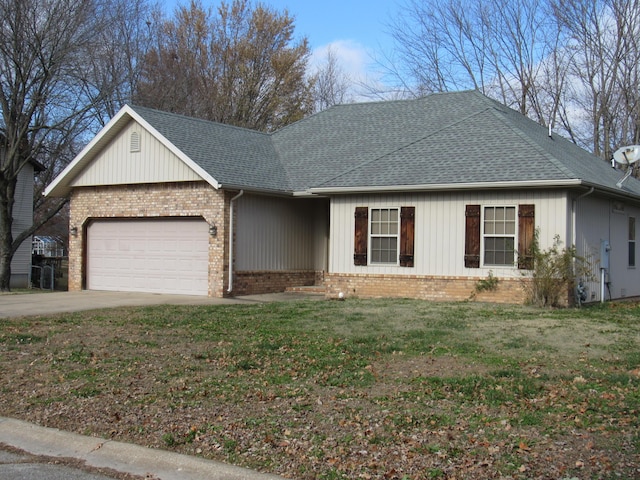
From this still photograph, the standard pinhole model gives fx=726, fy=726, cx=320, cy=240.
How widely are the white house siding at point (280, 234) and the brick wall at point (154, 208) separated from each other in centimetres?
57

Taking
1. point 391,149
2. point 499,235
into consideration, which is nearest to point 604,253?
point 499,235

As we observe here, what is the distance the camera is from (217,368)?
9211 millimetres

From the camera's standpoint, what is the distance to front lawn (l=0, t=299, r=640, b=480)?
19.7 feet

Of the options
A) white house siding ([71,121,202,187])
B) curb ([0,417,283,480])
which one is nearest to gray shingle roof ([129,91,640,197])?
white house siding ([71,121,202,187])

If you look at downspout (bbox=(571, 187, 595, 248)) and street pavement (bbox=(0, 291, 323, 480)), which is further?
downspout (bbox=(571, 187, 595, 248))

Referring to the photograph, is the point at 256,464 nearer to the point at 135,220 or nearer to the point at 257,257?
the point at 257,257

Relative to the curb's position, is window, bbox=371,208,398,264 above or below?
above

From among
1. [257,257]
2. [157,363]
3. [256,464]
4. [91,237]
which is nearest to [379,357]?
[157,363]

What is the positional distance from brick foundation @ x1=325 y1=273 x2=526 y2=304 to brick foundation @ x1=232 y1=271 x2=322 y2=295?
77.1 inches

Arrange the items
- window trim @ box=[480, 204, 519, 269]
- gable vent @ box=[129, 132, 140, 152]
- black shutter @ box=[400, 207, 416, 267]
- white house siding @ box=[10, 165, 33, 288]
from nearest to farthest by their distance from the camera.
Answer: window trim @ box=[480, 204, 519, 269] < black shutter @ box=[400, 207, 416, 267] < gable vent @ box=[129, 132, 140, 152] < white house siding @ box=[10, 165, 33, 288]

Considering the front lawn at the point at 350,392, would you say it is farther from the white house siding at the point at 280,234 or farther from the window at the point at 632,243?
the window at the point at 632,243

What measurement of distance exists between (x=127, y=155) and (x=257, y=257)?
16.5ft

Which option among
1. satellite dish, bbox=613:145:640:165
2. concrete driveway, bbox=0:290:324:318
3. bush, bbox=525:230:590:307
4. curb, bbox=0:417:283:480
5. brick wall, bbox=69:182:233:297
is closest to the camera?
curb, bbox=0:417:283:480

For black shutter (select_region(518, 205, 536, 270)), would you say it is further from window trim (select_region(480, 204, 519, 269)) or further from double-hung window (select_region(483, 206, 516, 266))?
double-hung window (select_region(483, 206, 516, 266))
